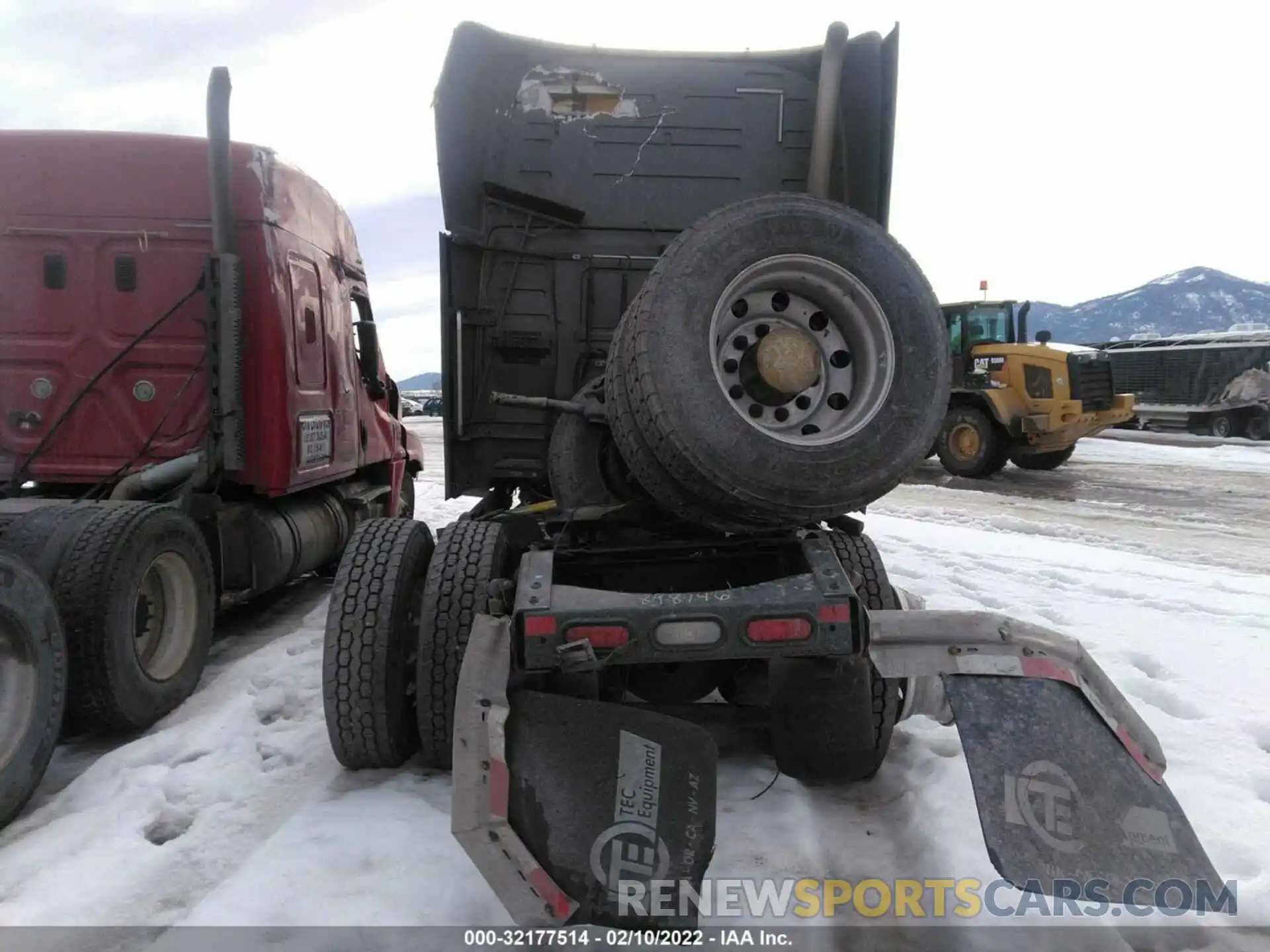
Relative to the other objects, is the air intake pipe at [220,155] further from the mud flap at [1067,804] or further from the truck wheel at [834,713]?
the mud flap at [1067,804]

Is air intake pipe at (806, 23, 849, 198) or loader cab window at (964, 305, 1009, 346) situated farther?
loader cab window at (964, 305, 1009, 346)

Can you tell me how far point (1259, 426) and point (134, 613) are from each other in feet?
76.1

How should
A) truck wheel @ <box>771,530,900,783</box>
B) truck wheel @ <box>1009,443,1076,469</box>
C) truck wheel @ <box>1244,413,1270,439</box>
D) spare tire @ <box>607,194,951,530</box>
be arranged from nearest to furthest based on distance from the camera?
spare tire @ <box>607,194,951,530</box>, truck wheel @ <box>771,530,900,783</box>, truck wheel @ <box>1009,443,1076,469</box>, truck wheel @ <box>1244,413,1270,439</box>

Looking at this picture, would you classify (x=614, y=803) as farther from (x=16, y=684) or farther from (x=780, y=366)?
(x=16, y=684)

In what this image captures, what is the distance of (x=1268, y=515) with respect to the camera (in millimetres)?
9266

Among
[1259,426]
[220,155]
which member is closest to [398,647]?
[220,155]

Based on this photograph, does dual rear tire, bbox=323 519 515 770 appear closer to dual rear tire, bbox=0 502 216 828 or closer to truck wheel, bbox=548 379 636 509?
truck wheel, bbox=548 379 636 509

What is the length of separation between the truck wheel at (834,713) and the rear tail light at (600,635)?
2.20ft

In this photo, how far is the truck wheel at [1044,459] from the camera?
13688mm

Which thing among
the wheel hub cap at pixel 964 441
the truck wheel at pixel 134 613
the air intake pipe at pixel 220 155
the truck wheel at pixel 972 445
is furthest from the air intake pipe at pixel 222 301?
the wheel hub cap at pixel 964 441

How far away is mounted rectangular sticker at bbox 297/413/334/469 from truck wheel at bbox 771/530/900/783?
3.49 meters

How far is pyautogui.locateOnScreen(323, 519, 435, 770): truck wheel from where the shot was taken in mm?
2717

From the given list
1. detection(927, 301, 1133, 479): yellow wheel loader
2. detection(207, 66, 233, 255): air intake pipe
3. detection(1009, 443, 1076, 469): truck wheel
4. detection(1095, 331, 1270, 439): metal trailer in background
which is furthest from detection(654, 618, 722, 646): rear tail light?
detection(1095, 331, 1270, 439): metal trailer in background

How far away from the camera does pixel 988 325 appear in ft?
44.3
